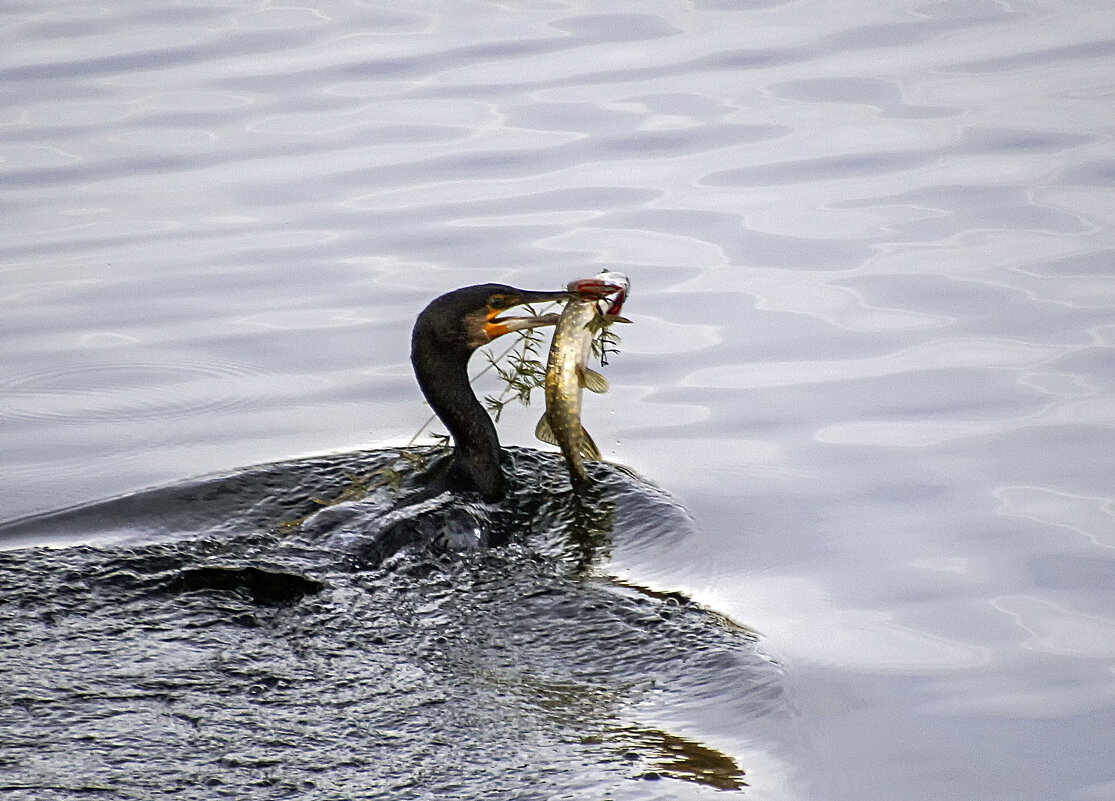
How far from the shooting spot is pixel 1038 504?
6.77m

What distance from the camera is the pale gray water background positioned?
230 inches

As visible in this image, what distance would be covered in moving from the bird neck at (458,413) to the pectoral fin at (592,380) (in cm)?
59

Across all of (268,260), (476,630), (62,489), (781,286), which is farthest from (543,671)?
(268,260)

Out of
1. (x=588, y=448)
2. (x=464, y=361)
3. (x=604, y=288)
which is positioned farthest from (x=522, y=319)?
(x=588, y=448)

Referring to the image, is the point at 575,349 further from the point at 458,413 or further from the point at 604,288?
the point at 458,413

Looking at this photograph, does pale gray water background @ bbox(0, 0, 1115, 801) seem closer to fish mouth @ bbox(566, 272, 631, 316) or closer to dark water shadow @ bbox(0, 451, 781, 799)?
dark water shadow @ bbox(0, 451, 781, 799)

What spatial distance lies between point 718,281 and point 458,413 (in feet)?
8.48

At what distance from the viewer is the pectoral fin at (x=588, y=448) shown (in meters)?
6.98

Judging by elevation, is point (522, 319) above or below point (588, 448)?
above

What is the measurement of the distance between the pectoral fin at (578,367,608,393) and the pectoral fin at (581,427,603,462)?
0.19 metres

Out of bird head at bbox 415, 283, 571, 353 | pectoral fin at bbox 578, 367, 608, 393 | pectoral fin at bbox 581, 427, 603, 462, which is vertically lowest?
pectoral fin at bbox 581, 427, 603, 462

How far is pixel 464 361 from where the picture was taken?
290 inches

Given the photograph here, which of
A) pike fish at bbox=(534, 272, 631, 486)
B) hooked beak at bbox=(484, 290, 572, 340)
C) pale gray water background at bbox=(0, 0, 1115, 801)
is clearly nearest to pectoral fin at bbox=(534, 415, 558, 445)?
pike fish at bbox=(534, 272, 631, 486)

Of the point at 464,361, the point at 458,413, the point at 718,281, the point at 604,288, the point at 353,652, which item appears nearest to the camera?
the point at 353,652
